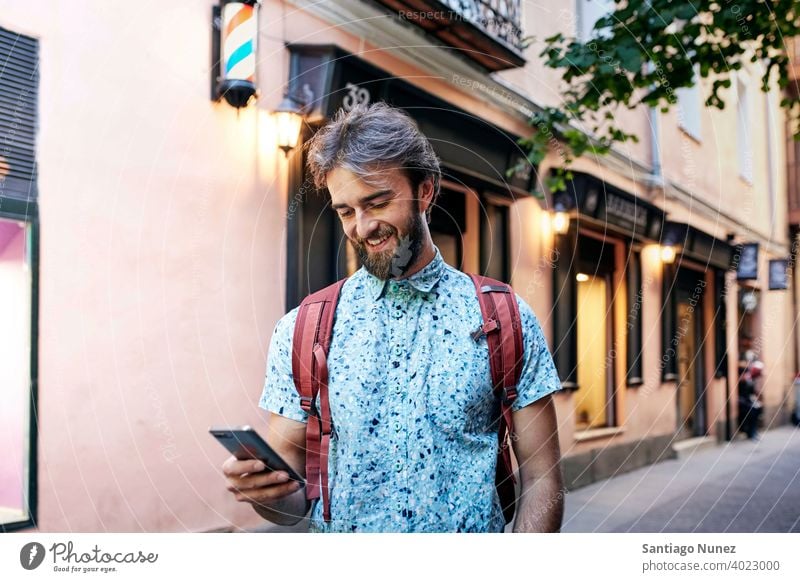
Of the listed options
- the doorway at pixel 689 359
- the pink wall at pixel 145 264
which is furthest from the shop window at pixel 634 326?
the pink wall at pixel 145 264

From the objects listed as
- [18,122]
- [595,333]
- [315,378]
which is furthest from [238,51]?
[595,333]

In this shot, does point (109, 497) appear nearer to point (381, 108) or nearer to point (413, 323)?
point (413, 323)

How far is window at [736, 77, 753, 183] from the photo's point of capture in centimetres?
254

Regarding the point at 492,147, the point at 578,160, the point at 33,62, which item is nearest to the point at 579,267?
the point at 578,160

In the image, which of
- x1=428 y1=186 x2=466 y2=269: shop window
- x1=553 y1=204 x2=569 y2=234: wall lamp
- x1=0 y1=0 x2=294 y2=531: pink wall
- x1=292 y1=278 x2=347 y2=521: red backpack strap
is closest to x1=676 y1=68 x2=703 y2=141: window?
x1=553 y1=204 x2=569 y2=234: wall lamp

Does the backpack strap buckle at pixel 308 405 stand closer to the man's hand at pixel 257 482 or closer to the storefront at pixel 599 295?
the man's hand at pixel 257 482

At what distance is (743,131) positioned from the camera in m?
2.70

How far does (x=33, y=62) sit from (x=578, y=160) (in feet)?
6.42

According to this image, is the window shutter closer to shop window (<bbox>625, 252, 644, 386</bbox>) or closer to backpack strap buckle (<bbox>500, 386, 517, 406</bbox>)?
backpack strap buckle (<bbox>500, 386, 517, 406</bbox>)

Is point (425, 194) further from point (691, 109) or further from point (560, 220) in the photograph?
point (691, 109)

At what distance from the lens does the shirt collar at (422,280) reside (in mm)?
1331

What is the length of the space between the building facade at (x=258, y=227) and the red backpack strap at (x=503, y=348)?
1.01 m

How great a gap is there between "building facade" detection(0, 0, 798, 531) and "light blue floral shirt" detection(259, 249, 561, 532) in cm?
79

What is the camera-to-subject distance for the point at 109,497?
191cm
